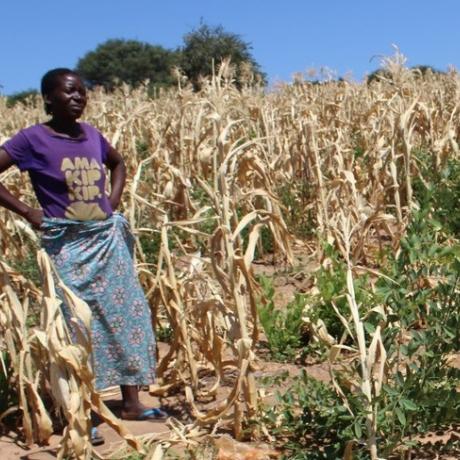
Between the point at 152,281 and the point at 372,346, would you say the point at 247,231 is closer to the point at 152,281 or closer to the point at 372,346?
the point at 152,281

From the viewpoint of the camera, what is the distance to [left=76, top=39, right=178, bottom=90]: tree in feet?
Result: 156

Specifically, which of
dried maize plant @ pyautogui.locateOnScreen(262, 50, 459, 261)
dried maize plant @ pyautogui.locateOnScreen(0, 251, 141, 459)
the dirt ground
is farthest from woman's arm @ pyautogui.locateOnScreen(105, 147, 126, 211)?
dried maize plant @ pyautogui.locateOnScreen(262, 50, 459, 261)

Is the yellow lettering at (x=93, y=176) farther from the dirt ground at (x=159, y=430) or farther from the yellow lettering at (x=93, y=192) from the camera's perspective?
the dirt ground at (x=159, y=430)

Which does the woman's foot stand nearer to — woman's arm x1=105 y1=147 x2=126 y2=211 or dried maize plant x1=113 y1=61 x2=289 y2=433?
dried maize plant x1=113 y1=61 x2=289 y2=433

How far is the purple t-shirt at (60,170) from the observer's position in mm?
3264

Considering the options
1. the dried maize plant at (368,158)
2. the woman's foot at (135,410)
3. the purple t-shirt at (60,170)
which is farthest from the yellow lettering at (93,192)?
the dried maize plant at (368,158)

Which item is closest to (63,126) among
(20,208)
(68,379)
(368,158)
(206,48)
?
(20,208)

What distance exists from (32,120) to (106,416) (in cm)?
1080

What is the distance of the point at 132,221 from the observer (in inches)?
155

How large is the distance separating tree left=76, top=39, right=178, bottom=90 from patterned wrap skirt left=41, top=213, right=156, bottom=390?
4370 cm

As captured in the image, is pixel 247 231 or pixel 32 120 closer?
pixel 247 231

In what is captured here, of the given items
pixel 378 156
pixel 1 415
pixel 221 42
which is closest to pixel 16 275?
pixel 1 415

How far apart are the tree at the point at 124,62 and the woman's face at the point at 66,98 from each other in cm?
4365

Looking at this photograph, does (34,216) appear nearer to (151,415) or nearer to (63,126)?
(63,126)
